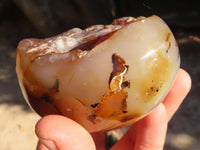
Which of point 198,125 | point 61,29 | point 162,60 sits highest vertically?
point 162,60

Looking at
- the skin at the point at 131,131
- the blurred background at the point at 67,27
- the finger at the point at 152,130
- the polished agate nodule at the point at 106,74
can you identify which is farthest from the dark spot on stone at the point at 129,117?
the blurred background at the point at 67,27

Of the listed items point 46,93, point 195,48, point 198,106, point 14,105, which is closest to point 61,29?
point 14,105

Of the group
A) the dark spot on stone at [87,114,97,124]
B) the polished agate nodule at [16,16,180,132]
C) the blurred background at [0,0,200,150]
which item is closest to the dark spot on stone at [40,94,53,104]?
the polished agate nodule at [16,16,180,132]

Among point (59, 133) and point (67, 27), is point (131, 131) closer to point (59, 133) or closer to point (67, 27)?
point (59, 133)

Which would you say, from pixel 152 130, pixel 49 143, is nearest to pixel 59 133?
pixel 49 143

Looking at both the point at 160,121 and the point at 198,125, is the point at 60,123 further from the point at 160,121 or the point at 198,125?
the point at 198,125

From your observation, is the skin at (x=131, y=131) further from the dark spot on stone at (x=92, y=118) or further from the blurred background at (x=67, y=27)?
the blurred background at (x=67, y=27)
